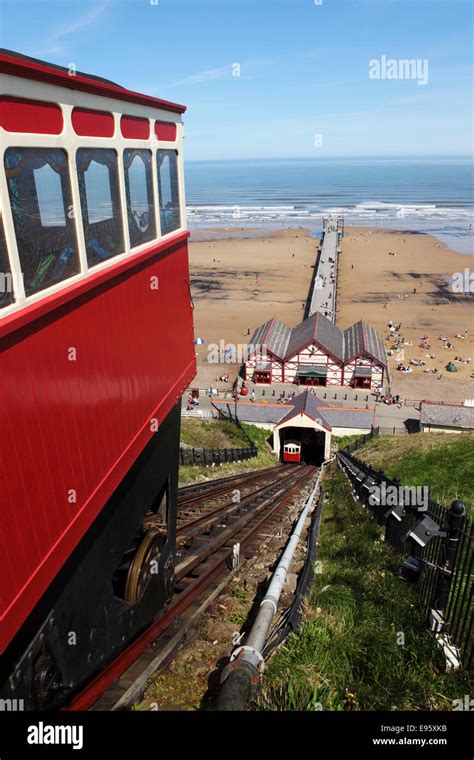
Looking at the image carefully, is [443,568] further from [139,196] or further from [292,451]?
[292,451]

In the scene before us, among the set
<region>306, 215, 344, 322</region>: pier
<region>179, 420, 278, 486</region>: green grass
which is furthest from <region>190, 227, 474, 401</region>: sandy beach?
<region>179, 420, 278, 486</region>: green grass

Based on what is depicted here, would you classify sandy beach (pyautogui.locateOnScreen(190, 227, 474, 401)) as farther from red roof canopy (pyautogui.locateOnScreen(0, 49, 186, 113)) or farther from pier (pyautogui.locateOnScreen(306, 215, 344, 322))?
red roof canopy (pyautogui.locateOnScreen(0, 49, 186, 113))

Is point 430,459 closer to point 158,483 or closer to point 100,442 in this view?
point 158,483

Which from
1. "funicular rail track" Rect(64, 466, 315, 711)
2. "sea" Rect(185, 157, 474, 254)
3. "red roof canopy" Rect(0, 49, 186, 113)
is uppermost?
"sea" Rect(185, 157, 474, 254)

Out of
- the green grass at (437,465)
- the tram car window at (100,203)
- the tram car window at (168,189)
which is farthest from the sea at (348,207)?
the tram car window at (100,203)

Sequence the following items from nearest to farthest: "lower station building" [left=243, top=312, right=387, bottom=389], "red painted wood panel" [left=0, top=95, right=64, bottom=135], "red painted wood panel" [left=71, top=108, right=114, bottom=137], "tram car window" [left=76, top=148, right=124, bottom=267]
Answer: "red painted wood panel" [left=0, top=95, right=64, bottom=135] → "red painted wood panel" [left=71, top=108, right=114, bottom=137] → "tram car window" [left=76, top=148, right=124, bottom=267] → "lower station building" [left=243, top=312, right=387, bottom=389]

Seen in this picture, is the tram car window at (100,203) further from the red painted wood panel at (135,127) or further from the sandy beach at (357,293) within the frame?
the sandy beach at (357,293)
